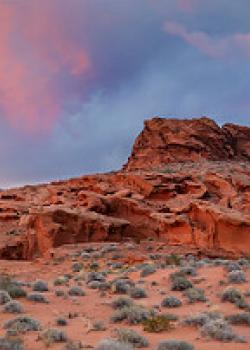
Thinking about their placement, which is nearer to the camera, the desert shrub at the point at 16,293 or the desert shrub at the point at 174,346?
the desert shrub at the point at 174,346

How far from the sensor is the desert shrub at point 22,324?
9820mm

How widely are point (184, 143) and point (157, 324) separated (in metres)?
45.5

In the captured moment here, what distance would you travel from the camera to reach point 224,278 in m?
17.1

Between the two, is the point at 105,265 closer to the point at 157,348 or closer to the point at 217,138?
the point at 157,348

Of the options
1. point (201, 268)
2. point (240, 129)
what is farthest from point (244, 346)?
point (240, 129)

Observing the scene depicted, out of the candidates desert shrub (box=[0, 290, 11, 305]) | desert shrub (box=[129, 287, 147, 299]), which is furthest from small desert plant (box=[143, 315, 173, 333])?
desert shrub (box=[0, 290, 11, 305])

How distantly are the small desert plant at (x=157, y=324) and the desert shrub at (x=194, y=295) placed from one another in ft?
10.6

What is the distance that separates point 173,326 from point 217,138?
155 feet

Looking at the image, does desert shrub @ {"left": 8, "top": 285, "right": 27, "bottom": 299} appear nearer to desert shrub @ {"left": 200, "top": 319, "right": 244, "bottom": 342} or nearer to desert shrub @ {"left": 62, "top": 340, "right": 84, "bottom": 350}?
desert shrub @ {"left": 62, "top": 340, "right": 84, "bottom": 350}

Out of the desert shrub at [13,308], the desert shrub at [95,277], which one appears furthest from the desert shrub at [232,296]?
the desert shrub at [95,277]

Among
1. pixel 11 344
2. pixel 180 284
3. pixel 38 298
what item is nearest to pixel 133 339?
pixel 11 344

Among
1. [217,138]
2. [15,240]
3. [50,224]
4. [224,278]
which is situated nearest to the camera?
[224,278]

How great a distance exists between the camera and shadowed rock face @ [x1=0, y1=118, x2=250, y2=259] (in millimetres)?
27312

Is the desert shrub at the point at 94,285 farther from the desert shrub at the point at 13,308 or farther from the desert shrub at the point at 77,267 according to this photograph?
the desert shrub at the point at 77,267
